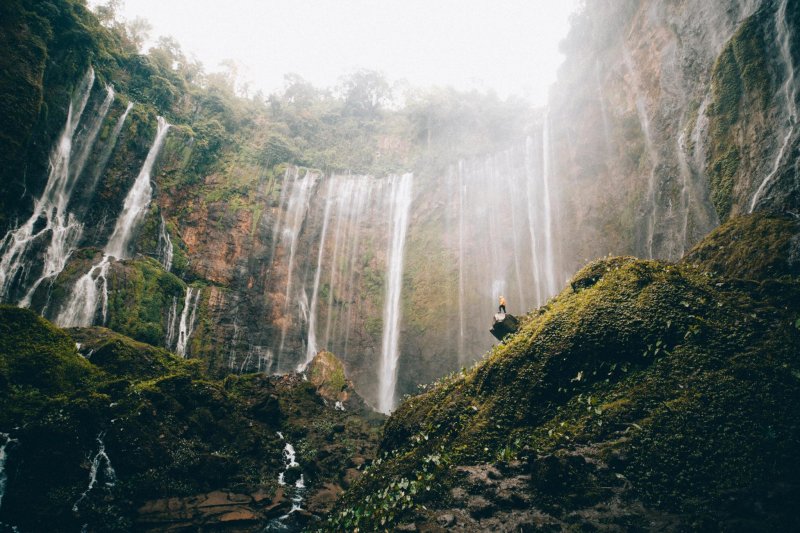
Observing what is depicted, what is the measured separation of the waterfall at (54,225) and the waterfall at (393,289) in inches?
603

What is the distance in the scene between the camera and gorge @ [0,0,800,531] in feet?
15.4

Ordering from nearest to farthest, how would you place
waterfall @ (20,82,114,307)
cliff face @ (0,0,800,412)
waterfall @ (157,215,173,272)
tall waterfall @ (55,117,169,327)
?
cliff face @ (0,0,800,412), tall waterfall @ (55,117,169,327), waterfall @ (20,82,114,307), waterfall @ (157,215,173,272)

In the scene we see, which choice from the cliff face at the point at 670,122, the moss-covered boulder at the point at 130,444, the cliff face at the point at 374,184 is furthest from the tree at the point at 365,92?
the moss-covered boulder at the point at 130,444

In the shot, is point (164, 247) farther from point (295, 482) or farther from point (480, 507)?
point (480, 507)

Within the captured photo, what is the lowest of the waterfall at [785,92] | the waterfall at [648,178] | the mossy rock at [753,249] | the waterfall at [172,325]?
the mossy rock at [753,249]

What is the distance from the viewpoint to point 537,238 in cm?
2116

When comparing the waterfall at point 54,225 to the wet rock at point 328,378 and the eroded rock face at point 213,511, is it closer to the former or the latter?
the wet rock at point 328,378

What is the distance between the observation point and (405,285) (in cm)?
2427

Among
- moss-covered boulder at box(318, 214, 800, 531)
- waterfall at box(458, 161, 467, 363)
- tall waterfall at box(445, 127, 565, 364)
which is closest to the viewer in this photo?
moss-covered boulder at box(318, 214, 800, 531)

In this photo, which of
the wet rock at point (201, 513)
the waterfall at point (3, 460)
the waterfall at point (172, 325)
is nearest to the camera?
the waterfall at point (3, 460)

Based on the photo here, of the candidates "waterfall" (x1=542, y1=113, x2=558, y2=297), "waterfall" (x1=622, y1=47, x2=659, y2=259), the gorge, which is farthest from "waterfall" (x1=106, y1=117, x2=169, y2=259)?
"waterfall" (x1=622, y1=47, x2=659, y2=259)

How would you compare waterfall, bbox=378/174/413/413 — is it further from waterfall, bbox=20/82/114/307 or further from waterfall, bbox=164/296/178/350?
waterfall, bbox=20/82/114/307

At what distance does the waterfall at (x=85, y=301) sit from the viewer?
49.5 feet

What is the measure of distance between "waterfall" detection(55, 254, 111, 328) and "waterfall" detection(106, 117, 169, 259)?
2.05 m
